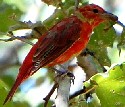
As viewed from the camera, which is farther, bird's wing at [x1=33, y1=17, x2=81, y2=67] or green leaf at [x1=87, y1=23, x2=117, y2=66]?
bird's wing at [x1=33, y1=17, x2=81, y2=67]

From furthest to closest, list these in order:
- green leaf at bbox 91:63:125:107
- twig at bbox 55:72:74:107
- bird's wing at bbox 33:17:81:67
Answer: bird's wing at bbox 33:17:81:67 < green leaf at bbox 91:63:125:107 < twig at bbox 55:72:74:107

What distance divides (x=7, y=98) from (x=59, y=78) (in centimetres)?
34

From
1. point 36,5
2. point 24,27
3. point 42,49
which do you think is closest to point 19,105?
point 42,49

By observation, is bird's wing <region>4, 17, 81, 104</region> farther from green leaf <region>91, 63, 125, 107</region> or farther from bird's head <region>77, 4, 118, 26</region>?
green leaf <region>91, 63, 125, 107</region>

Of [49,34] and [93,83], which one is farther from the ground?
[49,34]

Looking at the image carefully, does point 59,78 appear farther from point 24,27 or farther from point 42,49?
point 42,49

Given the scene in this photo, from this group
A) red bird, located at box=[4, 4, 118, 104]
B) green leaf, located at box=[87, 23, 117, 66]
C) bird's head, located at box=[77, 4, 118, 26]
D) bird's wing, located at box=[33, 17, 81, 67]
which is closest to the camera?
green leaf, located at box=[87, 23, 117, 66]

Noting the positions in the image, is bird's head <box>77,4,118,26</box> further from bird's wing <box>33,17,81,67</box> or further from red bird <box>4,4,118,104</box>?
bird's wing <box>33,17,81,67</box>

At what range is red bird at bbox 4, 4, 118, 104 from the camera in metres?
3.75

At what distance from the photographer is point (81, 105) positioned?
2961 mm

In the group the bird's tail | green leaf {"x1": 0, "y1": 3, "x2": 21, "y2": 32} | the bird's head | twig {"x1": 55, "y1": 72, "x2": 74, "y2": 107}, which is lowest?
twig {"x1": 55, "y1": 72, "x2": 74, "y2": 107}

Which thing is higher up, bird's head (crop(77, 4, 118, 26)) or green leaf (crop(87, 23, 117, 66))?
bird's head (crop(77, 4, 118, 26))

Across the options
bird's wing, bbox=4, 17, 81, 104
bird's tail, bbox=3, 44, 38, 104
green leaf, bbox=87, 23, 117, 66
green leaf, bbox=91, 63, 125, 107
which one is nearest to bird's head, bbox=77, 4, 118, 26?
bird's wing, bbox=4, 17, 81, 104

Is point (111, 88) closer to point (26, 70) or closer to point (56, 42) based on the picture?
point (26, 70)
